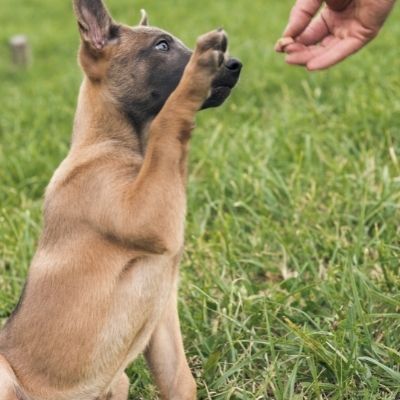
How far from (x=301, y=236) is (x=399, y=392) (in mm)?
1354

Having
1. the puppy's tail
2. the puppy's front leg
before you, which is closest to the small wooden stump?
the puppy's front leg

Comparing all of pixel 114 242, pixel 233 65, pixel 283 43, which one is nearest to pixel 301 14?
pixel 283 43

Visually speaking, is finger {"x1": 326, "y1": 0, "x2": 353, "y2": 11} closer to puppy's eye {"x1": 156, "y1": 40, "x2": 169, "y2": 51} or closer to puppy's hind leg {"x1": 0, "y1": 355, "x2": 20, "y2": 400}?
puppy's eye {"x1": 156, "y1": 40, "x2": 169, "y2": 51}

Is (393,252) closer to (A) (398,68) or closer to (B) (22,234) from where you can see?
(B) (22,234)

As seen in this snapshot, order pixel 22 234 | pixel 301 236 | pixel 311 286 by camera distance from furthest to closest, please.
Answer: pixel 22 234
pixel 301 236
pixel 311 286

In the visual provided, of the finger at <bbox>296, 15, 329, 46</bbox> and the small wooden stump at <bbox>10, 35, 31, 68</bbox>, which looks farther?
the small wooden stump at <bbox>10, 35, 31, 68</bbox>

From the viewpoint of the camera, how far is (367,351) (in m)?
3.89

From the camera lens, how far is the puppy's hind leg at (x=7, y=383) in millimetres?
3613

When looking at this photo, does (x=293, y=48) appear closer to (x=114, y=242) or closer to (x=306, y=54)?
(x=306, y=54)

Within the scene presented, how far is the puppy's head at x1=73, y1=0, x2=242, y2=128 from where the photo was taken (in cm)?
397

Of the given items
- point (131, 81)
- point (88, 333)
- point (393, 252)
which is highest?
point (131, 81)

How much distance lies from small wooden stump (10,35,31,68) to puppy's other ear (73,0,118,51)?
729cm

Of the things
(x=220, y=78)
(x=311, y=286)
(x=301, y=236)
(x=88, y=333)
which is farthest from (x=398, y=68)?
(x=88, y=333)

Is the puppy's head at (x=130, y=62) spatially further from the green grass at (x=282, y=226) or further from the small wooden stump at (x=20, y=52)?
the small wooden stump at (x=20, y=52)
